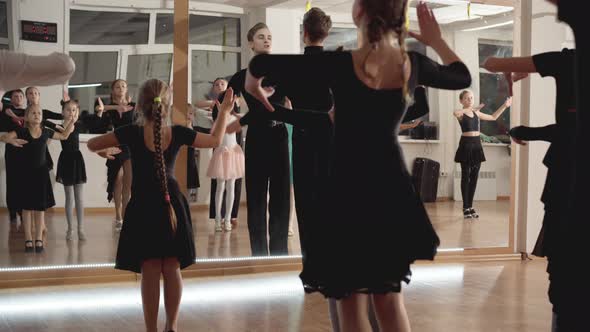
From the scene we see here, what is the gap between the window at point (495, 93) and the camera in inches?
271

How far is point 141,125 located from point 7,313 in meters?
1.63

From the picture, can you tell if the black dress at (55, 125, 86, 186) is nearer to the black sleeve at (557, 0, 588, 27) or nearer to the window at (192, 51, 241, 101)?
the window at (192, 51, 241, 101)

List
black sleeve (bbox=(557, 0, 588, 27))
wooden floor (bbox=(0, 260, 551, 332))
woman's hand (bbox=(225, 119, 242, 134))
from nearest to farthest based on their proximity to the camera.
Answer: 1. black sleeve (bbox=(557, 0, 588, 27))
2. woman's hand (bbox=(225, 119, 242, 134))
3. wooden floor (bbox=(0, 260, 551, 332))

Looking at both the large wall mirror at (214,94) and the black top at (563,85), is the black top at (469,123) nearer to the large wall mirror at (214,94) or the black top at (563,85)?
the large wall mirror at (214,94)

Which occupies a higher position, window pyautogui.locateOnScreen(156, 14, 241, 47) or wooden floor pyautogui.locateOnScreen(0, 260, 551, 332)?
window pyautogui.locateOnScreen(156, 14, 241, 47)

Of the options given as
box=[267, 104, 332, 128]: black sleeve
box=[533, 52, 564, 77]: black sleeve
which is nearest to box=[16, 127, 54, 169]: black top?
box=[267, 104, 332, 128]: black sleeve

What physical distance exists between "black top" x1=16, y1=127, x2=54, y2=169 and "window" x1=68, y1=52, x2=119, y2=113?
363 mm

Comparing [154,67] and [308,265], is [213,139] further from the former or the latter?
[154,67]

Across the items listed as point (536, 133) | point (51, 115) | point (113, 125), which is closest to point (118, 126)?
point (113, 125)

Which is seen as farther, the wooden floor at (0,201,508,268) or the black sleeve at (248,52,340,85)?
the wooden floor at (0,201,508,268)

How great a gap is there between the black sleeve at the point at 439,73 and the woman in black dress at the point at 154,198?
1.29 meters

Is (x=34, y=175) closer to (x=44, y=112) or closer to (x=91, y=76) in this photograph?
(x=44, y=112)

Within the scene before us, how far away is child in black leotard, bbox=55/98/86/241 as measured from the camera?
5.38m

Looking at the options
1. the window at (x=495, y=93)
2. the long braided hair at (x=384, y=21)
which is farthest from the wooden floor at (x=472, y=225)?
the long braided hair at (x=384, y=21)
